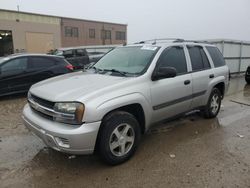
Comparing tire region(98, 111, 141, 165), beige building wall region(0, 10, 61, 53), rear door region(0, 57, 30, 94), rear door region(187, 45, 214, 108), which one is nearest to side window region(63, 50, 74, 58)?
rear door region(0, 57, 30, 94)

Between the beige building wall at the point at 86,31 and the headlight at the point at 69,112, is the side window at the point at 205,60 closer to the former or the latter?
the headlight at the point at 69,112

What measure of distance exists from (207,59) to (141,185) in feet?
10.9

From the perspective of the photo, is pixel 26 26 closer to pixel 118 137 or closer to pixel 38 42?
pixel 38 42

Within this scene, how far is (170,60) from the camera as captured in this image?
14.3 ft

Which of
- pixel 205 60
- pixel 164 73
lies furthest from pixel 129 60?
pixel 205 60

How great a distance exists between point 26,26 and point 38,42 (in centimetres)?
275

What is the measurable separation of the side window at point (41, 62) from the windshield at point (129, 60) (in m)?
4.15

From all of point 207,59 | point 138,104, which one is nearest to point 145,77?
point 138,104

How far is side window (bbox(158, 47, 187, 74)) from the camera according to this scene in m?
4.22

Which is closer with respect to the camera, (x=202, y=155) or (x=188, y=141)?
(x=202, y=155)

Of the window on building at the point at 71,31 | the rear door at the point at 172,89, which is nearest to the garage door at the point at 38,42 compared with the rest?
the window on building at the point at 71,31

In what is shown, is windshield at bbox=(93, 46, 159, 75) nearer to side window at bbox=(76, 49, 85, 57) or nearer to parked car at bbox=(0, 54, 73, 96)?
parked car at bbox=(0, 54, 73, 96)

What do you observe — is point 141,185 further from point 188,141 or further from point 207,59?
point 207,59

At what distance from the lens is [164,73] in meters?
3.83
